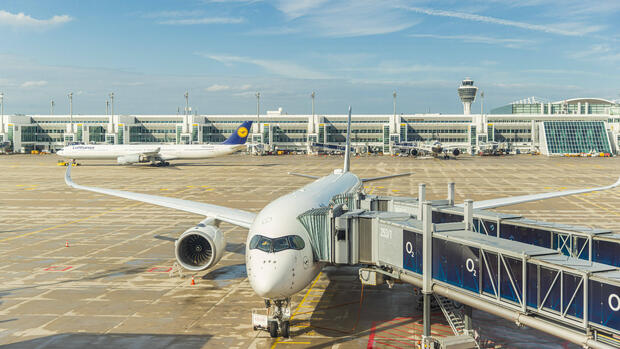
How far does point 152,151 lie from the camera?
110 metres

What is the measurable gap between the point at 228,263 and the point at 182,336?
10.9 metres

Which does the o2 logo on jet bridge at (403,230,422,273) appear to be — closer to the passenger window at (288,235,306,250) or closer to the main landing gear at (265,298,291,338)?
the passenger window at (288,235,306,250)

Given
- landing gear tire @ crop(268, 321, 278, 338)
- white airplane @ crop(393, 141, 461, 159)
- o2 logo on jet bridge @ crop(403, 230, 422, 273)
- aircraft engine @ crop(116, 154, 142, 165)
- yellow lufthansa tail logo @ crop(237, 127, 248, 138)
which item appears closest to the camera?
o2 logo on jet bridge @ crop(403, 230, 422, 273)

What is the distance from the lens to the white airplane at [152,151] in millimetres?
107062

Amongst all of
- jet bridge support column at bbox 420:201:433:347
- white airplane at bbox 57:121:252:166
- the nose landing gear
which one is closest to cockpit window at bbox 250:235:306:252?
the nose landing gear

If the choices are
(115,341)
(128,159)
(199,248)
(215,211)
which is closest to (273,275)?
(115,341)

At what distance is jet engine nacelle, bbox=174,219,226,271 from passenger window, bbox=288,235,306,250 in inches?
300

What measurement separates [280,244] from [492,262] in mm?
6837

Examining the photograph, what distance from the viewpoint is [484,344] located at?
17859 millimetres

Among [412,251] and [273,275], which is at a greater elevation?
[412,251]

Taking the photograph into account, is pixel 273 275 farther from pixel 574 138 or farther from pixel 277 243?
pixel 574 138

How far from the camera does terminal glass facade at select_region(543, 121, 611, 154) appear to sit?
186 meters

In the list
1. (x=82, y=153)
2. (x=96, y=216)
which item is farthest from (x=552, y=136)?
(x=96, y=216)

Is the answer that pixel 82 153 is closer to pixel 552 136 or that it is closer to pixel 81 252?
pixel 81 252
